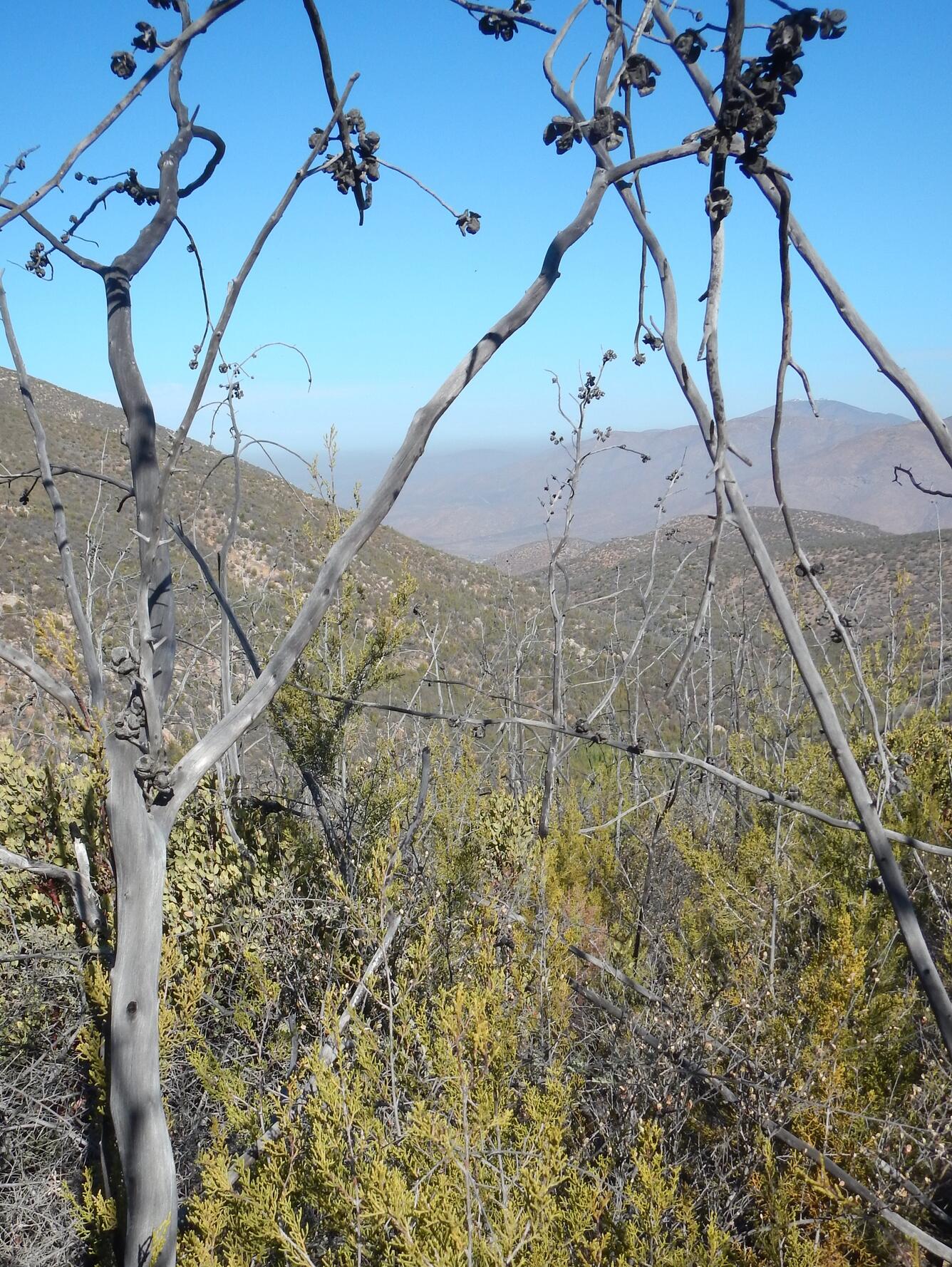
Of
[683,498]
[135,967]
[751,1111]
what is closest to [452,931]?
[751,1111]

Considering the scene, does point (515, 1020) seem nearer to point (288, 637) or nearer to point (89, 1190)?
point (89, 1190)

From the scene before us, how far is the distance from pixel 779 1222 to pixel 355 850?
7.48 ft

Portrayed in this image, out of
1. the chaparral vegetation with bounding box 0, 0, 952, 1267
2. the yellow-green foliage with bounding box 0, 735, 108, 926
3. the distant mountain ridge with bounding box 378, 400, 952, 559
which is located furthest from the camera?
the distant mountain ridge with bounding box 378, 400, 952, 559

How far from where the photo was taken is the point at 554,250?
1.11 meters

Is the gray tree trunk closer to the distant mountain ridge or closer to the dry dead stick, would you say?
the dry dead stick

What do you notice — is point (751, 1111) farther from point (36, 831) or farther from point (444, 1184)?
point (36, 831)

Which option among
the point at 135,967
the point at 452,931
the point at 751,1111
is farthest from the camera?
the point at 452,931

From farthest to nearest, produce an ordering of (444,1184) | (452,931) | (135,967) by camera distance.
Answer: (452,931)
(444,1184)
(135,967)

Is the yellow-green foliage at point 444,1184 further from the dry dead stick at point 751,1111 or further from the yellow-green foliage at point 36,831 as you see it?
the yellow-green foliage at point 36,831

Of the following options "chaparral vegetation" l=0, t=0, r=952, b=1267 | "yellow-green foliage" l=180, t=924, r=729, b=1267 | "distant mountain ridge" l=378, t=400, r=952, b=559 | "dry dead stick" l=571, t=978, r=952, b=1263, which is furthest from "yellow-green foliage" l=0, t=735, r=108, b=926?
"distant mountain ridge" l=378, t=400, r=952, b=559

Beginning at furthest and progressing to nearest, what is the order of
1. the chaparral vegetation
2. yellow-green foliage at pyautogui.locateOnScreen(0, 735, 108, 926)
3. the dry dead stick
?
yellow-green foliage at pyautogui.locateOnScreen(0, 735, 108, 926)
the dry dead stick
the chaparral vegetation

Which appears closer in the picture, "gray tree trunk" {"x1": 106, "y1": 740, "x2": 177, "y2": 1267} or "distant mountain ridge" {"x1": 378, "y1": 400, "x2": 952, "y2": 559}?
"gray tree trunk" {"x1": 106, "y1": 740, "x2": 177, "y2": 1267}

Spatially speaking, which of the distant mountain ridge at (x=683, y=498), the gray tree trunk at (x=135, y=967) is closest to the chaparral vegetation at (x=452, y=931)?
the gray tree trunk at (x=135, y=967)

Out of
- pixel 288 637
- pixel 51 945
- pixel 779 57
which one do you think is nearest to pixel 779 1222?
pixel 288 637
